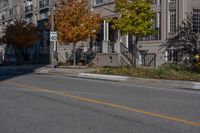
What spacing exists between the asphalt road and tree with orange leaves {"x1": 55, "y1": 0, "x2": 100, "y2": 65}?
66.0 feet

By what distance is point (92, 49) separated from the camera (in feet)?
142

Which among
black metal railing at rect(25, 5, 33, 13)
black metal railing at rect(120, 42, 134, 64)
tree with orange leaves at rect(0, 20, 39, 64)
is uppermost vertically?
black metal railing at rect(25, 5, 33, 13)

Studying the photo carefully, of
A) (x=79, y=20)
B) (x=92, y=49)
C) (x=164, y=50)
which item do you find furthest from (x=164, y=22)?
(x=92, y=49)

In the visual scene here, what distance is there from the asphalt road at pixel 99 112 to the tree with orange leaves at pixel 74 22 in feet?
66.0

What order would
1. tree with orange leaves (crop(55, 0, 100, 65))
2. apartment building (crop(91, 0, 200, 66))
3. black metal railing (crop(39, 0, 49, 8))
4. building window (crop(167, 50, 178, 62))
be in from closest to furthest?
apartment building (crop(91, 0, 200, 66)), building window (crop(167, 50, 178, 62)), tree with orange leaves (crop(55, 0, 100, 65)), black metal railing (crop(39, 0, 49, 8))

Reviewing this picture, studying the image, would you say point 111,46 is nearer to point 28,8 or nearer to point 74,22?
point 74,22

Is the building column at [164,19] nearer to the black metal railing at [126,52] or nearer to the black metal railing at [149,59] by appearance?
the black metal railing at [149,59]

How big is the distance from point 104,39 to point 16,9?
32.3 m

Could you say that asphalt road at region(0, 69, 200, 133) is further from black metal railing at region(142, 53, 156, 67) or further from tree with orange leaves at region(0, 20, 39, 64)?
tree with orange leaves at region(0, 20, 39, 64)

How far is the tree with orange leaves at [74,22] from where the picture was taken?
118 feet

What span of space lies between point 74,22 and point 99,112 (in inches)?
1024

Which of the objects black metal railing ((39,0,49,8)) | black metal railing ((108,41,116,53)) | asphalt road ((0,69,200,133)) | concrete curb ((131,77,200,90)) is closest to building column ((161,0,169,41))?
black metal railing ((108,41,116,53))

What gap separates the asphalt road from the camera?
29.5 ft

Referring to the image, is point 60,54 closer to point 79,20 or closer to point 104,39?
point 104,39
